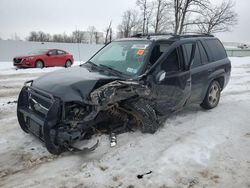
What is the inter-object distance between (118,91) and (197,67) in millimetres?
2333

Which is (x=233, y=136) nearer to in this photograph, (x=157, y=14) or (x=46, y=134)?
(x=46, y=134)

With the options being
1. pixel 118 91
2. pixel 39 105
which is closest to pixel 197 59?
pixel 118 91

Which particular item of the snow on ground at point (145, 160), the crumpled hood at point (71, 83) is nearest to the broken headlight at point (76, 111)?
the crumpled hood at point (71, 83)

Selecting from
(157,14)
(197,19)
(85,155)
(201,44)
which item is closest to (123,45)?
(201,44)

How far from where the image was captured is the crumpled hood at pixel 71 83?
3577mm

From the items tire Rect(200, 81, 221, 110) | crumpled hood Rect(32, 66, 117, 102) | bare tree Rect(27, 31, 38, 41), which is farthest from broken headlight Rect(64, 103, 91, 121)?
bare tree Rect(27, 31, 38, 41)

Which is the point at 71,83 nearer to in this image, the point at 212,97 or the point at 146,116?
the point at 146,116

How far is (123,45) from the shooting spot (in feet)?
17.1

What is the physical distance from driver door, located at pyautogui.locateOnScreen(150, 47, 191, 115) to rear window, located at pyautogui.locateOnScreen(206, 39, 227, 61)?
150 cm

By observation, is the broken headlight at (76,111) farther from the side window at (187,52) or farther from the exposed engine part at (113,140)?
the side window at (187,52)

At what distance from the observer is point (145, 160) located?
364 centimetres

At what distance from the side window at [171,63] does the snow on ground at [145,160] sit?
3.78 ft

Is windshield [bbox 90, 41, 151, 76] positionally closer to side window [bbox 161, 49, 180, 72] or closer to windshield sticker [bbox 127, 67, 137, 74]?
windshield sticker [bbox 127, 67, 137, 74]

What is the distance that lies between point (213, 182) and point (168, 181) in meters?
0.58
